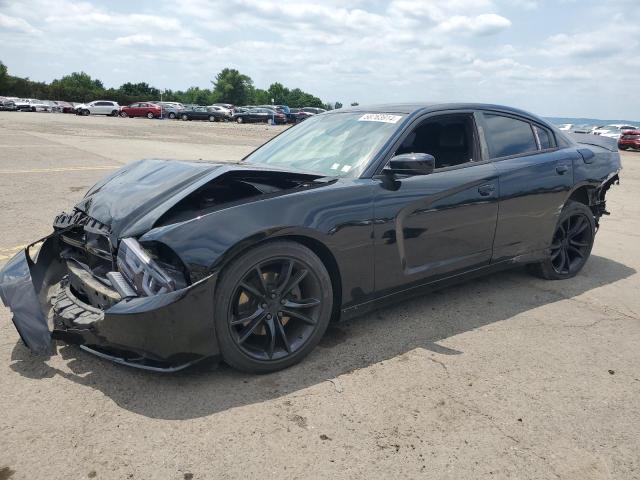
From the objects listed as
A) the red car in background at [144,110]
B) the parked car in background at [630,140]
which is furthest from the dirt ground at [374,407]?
the red car in background at [144,110]

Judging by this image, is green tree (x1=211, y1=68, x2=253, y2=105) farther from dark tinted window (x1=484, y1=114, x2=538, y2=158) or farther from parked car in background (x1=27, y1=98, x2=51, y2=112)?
dark tinted window (x1=484, y1=114, x2=538, y2=158)

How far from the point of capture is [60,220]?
11.3 ft

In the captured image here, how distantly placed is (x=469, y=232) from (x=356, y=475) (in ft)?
6.97

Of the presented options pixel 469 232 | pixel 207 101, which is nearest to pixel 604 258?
pixel 469 232

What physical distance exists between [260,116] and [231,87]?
7556cm

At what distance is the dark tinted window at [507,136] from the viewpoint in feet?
13.3

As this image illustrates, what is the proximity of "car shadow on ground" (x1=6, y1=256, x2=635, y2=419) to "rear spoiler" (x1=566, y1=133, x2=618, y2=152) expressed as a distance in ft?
5.01

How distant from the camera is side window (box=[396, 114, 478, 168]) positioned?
3.85 meters

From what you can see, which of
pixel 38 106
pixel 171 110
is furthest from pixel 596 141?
pixel 38 106

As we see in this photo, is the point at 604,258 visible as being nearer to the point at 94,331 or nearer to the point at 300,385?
the point at 300,385

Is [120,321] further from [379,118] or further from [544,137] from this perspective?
[544,137]

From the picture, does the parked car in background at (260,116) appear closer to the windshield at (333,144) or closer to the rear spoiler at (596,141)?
the rear spoiler at (596,141)

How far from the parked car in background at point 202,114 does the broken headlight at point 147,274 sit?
154 feet

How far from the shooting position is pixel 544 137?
450 centimetres
